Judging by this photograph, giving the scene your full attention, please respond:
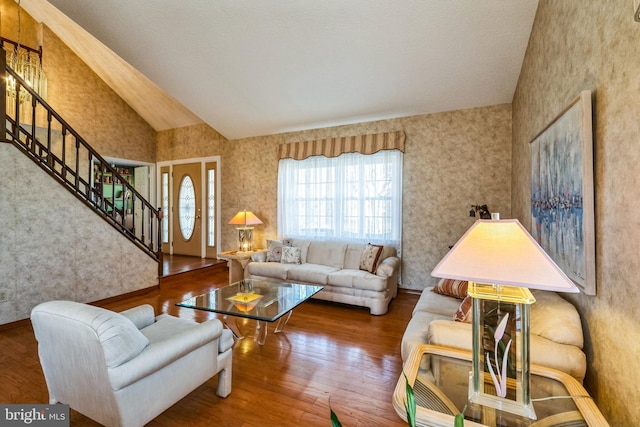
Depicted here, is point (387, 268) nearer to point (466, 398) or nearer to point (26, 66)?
point (466, 398)

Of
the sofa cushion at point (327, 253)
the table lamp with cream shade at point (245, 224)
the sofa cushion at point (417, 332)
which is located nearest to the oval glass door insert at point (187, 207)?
the table lamp with cream shade at point (245, 224)

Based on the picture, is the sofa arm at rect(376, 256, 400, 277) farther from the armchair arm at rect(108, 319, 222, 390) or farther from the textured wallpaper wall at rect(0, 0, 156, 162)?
the textured wallpaper wall at rect(0, 0, 156, 162)

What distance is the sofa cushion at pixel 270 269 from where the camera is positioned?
13.7ft

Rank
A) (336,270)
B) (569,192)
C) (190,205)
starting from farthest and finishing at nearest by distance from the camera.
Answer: (190,205)
(336,270)
(569,192)

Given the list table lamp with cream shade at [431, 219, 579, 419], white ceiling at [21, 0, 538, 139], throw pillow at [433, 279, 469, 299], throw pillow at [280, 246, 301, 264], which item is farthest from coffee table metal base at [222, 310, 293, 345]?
white ceiling at [21, 0, 538, 139]

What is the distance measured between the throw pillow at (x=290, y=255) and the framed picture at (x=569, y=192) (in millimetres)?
3090

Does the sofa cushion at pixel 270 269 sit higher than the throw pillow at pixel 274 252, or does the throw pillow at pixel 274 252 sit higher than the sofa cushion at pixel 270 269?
the throw pillow at pixel 274 252

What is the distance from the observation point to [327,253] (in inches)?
178

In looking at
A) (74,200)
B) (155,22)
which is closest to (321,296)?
(74,200)

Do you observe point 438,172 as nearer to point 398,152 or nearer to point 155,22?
point 398,152

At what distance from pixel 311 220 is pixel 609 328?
4.06m

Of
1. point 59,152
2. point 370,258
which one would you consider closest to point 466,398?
point 370,258

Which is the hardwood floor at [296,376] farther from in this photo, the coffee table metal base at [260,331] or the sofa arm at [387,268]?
the sofa arm at [387,268]

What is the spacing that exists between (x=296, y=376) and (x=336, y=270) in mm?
1951
